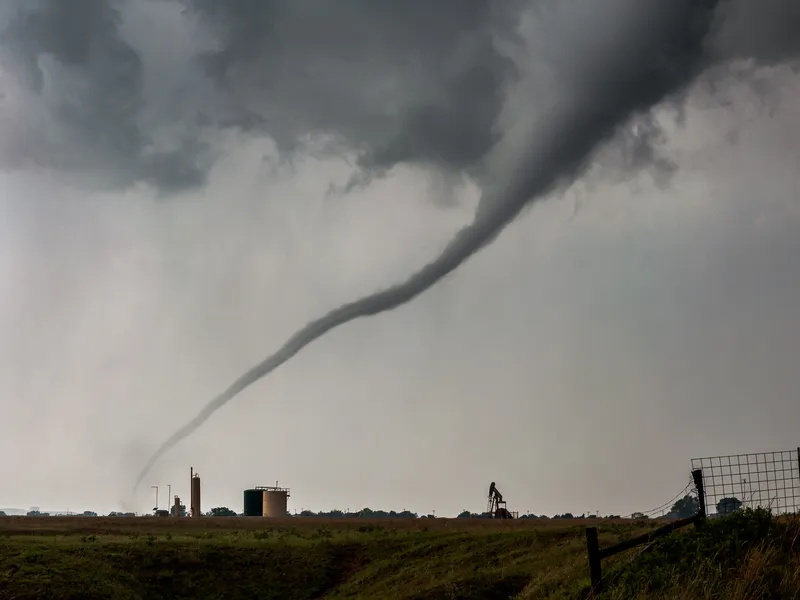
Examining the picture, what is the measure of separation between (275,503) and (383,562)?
5065cm

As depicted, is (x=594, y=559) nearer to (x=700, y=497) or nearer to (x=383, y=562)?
(x=700, y=497)

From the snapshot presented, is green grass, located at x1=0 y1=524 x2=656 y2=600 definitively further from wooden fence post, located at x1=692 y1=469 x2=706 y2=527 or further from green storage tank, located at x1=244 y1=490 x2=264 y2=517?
green storage tank, located at x1=244 y1=490 x2=264 y2=517

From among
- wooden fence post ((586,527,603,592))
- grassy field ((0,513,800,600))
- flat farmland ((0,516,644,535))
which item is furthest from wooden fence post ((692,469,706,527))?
flat farmland ((0,516,644,535))

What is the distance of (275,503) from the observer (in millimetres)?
90250

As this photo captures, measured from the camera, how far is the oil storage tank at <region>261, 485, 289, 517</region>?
8925 cm

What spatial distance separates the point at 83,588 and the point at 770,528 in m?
27.1

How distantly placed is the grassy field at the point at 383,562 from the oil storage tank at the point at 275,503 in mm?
33350

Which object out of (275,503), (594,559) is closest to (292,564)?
(594,559)

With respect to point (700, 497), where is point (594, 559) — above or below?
below

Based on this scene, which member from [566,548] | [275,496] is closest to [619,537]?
[566,548]

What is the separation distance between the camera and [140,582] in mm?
38906

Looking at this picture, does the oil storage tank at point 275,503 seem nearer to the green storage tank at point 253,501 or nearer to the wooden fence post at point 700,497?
the green storage tank at point 253,501

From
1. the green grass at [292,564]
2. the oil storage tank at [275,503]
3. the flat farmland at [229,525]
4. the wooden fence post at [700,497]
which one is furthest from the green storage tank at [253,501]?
the wooden fence post at [700,497]

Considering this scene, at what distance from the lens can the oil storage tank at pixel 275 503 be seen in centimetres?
8925
